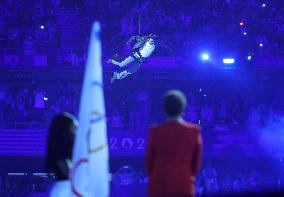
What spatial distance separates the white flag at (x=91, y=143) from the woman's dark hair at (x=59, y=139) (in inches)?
4.5

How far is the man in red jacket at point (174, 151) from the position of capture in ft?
15.8

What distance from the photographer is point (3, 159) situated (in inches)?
764

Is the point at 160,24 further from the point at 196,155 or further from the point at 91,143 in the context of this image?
the point at 196,155

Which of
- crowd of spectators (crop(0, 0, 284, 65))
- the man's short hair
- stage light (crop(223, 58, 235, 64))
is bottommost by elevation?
the man's short hair

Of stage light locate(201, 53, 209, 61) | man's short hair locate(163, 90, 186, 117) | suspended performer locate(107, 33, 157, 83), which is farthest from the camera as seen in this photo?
stage light locate(201, 53, 209, 61)

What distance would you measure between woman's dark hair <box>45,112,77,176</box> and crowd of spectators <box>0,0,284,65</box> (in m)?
14.6

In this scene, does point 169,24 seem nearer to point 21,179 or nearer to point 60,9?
point 60,9

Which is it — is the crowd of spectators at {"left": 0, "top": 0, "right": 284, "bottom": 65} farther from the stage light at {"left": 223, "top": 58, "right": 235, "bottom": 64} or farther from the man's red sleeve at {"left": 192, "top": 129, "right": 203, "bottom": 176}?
the man's red sleeve at {"left": 192, "top": 129, "right": 203, "bottom": 176}

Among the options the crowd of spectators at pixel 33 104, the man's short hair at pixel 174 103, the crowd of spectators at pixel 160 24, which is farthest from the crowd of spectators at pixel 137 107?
the man's short hair at pixel 174 103

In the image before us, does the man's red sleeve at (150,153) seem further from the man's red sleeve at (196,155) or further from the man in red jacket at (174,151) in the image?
the man's red sleeve at (196,155)

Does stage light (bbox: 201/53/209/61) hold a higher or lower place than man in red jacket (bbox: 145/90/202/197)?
higher

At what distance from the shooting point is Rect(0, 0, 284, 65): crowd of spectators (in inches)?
802

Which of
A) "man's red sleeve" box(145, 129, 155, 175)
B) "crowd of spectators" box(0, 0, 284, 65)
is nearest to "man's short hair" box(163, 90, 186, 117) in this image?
"man's red sleeve" box(145, 129, 155, 175)

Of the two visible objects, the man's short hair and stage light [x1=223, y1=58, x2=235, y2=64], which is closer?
the man's short hair
